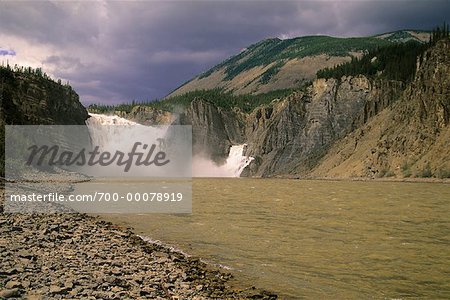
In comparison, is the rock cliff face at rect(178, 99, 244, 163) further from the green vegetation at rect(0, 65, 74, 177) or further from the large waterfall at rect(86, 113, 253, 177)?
the green vegetation at rect(0, 65, 74, 177)

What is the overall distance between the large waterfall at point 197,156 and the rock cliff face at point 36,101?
1843cm

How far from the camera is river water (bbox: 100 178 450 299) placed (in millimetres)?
11828

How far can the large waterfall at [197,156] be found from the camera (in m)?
128

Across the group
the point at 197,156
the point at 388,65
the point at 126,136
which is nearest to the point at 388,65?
the point at 388,65

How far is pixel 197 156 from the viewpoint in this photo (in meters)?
144

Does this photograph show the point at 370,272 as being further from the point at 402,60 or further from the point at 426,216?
→ the point at 402,60

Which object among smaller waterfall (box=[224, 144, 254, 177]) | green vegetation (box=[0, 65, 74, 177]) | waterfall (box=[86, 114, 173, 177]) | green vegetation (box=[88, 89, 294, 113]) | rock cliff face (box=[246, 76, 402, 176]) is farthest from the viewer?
green vegetation (box=[88, 89, 294, 113])

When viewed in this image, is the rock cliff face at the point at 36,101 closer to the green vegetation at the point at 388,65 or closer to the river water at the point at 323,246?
the river water at the point at 323,246

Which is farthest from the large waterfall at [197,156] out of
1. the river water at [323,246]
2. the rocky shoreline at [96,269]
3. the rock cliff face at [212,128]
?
the rocky shoreline at [96,269]

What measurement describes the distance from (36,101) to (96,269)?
81927mm

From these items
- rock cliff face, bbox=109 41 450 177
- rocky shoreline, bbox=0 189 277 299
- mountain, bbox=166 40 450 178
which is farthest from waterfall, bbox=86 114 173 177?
rocky shoreline, bbox=0 189 277 299

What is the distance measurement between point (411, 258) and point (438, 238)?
465cm

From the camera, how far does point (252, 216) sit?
87.0 ft

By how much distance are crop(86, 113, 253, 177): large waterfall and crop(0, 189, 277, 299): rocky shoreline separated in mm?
110778
